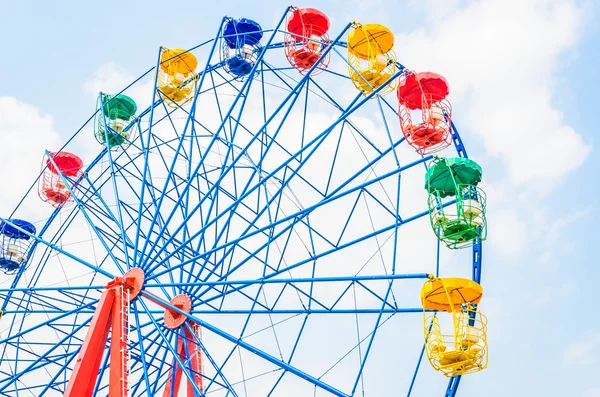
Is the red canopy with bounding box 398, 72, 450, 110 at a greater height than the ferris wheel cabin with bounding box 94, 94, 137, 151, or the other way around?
the ferris wheel cabin with bounding box 94, 94, 137, 151

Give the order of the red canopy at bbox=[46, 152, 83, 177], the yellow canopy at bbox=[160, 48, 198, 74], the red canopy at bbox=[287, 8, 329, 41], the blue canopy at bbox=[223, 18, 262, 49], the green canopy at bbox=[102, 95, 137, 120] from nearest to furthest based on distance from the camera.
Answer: the red canopy at bbox=[287, 8, 329, 41] < the blue canopy at bbox=[223, 18, 262, 49] < the yellow canopy at bbox=[160, 48, 198, 74] < the green canopy at bbox=[102, 95, 137, 120] < the red canopy at bbox=[46, 152, 83, 177]

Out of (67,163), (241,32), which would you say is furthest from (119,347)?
(67,163)

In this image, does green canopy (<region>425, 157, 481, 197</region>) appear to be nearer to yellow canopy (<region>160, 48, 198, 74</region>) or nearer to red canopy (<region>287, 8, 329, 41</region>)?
red canopy (<region>287, 8, 329, 41</region>)

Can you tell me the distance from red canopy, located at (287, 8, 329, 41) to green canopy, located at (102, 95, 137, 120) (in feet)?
15.5

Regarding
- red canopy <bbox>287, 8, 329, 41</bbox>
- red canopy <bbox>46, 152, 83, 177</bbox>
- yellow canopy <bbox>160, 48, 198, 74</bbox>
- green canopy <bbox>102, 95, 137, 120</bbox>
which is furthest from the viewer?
red canopy <bbox>46, 152, 83, 177</bbox>

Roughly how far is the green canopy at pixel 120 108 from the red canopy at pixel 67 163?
1685 millimetres

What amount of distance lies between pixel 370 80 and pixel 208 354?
235 inches

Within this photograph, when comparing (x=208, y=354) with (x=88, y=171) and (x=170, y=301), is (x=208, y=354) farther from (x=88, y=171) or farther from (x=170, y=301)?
(x=88, y=171)

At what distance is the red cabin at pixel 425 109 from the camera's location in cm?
1298

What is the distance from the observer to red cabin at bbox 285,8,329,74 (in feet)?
52.9


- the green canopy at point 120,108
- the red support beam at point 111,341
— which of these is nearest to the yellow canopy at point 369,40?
the red support beam at point 111,341

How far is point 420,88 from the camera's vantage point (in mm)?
13320

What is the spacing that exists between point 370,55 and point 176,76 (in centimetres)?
561

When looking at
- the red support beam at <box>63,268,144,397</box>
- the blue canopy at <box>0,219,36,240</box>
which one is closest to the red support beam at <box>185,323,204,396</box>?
the red support beam at <box>63,268,144,397</box>
